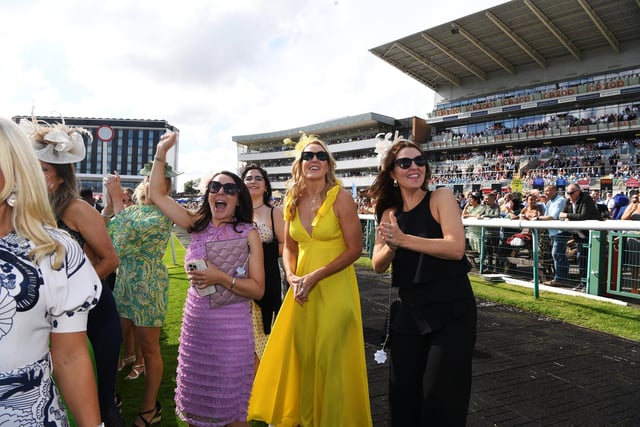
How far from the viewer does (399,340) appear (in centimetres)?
249

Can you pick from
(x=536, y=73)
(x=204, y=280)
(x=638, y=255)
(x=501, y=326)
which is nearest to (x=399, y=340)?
(x=204, y=280)

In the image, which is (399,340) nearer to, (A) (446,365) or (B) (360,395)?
(A) (446,365)

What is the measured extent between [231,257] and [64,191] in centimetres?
103

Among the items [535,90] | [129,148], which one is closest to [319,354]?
[535,90]

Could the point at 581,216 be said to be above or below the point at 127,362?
above

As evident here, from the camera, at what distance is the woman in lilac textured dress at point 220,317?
2.59 m

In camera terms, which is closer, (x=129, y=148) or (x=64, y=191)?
(x=64, y=191)

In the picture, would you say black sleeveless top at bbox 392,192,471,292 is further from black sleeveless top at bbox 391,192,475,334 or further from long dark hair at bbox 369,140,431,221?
long dark hair at bbox 369,140,431,221

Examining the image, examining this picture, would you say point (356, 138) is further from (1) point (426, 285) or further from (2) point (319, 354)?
(1) point (426, 285)

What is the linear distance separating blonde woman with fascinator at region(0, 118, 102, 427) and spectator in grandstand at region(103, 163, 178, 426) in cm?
190

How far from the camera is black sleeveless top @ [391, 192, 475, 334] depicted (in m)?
2.39

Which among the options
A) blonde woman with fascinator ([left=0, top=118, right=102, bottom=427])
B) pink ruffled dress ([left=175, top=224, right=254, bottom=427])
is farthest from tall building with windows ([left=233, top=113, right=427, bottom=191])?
blonde woman with fascinator ([left=0, top=118, right=102, bottom=427])

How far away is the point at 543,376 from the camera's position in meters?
3.95

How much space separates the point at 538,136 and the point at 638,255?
142 ft
